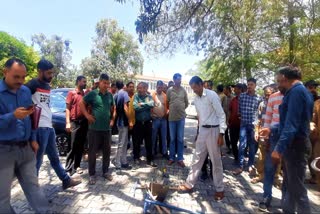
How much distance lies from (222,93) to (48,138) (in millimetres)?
4990

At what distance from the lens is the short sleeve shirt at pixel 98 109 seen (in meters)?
4.95

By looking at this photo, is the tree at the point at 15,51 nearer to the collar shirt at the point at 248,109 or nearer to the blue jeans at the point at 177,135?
the blue jeans at the point at 177,135

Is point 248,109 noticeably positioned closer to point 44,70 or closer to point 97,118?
point 97,118

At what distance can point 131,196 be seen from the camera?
4.45 m

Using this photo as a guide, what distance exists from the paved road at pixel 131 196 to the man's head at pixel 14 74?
1.86m

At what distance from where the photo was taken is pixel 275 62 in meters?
11.5

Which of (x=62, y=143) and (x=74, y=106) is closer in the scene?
(x=74, y=106)

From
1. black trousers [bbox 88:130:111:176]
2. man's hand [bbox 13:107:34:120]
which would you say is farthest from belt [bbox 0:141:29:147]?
black trousers [bbox 88:130:111:176]

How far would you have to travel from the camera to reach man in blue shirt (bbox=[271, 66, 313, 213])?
322cm

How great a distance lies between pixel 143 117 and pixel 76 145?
1571mm

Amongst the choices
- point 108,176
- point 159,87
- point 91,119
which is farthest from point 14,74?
point 159,87

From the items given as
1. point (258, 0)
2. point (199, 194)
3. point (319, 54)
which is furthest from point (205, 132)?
point (258, 0)

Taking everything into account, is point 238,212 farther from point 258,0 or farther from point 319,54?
point 258,0

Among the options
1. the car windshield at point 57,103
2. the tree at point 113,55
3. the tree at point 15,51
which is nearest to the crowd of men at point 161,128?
the car windshield at point 57,103
